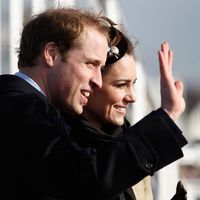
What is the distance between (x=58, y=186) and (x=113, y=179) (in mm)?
139

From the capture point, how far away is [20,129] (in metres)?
2.35

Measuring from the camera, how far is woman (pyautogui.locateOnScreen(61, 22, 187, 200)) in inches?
130

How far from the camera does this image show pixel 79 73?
8.32ft

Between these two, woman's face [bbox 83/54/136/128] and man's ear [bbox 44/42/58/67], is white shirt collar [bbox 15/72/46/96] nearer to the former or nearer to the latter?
man's ear [bbox 44/42/58/67]

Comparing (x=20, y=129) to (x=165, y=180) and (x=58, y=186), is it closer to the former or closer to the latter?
(x=58, y=186)

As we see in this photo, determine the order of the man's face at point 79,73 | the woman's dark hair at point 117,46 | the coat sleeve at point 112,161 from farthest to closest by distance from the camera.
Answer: the woman's dark hair at point 117,46
the man's face at point 79,73
the coat sleeve at point 112,161

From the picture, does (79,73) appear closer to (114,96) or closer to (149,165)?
(149,165)

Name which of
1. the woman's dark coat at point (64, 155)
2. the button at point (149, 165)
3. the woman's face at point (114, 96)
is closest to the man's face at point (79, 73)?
the woman's dark coat at point (64, 155)

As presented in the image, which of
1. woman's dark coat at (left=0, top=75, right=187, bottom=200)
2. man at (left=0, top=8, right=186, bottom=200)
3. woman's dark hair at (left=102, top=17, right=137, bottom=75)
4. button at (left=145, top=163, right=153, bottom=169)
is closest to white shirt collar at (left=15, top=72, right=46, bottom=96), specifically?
man at (left=0, top=8, right=186, bottom=200)

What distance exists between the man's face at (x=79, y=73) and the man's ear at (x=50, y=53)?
16 millimetres

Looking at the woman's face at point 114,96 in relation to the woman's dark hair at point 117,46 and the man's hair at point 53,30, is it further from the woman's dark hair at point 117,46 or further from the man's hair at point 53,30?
the man's hair at point 53,30

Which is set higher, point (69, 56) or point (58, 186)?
point (69, 56)

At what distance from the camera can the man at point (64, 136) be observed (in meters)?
2.29

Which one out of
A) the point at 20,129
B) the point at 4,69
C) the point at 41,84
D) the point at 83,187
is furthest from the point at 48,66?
the point at 4,69
